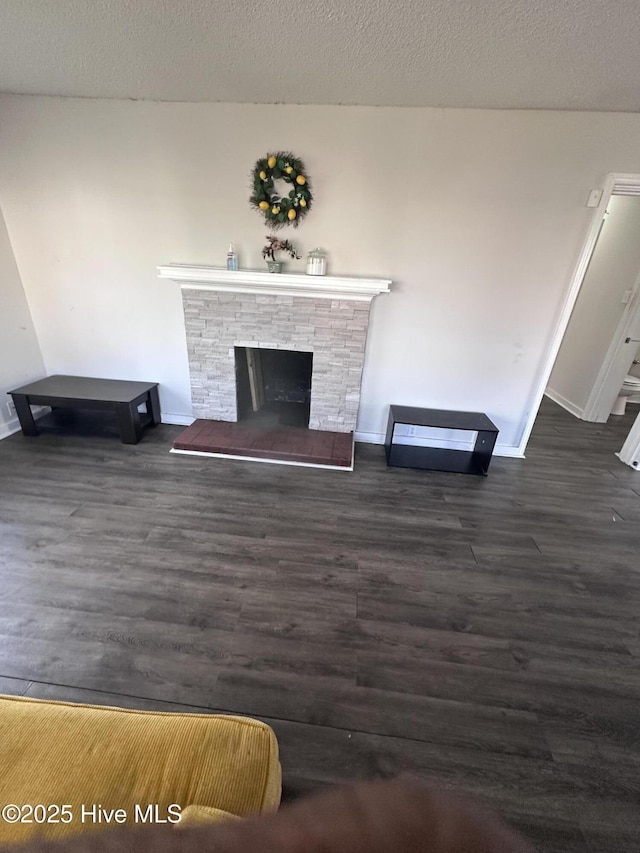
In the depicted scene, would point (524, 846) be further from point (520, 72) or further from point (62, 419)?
point (62, 419)

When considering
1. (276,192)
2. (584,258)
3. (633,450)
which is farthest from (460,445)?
(276,192)

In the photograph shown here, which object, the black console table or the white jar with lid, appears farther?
the black console table

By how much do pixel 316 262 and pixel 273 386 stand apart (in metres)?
1.23

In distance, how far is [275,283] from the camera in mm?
2553

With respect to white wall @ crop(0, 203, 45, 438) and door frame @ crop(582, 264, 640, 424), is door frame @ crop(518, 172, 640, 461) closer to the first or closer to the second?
door frame @ crop(582, 264, 640, 424)

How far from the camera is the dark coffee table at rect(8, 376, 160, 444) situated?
8.95 ft

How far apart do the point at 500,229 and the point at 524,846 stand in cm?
298

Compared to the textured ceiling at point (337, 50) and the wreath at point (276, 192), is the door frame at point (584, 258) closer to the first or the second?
the textured ceiling at point (337, 50)

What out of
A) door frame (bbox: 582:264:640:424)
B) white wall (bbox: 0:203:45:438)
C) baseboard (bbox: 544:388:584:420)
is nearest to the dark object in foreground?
white wall (bbox: 0:203:45:438)

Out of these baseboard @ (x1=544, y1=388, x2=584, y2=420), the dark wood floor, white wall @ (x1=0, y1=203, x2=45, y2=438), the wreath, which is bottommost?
the dark wood floor

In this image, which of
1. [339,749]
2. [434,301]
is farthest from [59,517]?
→ [434,301]

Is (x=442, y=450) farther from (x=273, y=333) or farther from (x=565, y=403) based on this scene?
(x=565, y=403)

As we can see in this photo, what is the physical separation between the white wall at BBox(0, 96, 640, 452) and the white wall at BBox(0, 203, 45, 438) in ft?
0.29

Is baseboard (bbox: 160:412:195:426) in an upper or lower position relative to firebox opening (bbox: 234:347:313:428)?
lower
